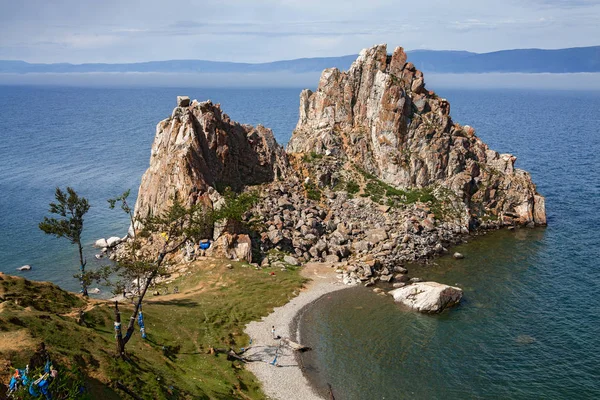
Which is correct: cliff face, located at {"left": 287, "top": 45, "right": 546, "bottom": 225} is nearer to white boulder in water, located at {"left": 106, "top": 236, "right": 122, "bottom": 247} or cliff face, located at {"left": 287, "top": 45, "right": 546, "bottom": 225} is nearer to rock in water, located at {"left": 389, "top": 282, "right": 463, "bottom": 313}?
rock in water, located at {"left": 389, "top": 282, "right": 463, "bottom": 313}

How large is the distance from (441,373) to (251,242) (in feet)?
130

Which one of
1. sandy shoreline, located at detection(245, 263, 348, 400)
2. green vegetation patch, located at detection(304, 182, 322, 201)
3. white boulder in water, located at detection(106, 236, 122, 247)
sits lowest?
sandy shoreline, located at detection(245, 263, 348, 400)

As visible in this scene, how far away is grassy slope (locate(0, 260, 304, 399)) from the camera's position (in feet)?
125

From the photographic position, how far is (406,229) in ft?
296

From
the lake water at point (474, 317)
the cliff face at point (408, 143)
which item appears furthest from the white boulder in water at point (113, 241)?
the cliff face at point (408, 143)

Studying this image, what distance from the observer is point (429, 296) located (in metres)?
67.2

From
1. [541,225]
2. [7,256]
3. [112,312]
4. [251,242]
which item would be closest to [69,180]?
[7,256]

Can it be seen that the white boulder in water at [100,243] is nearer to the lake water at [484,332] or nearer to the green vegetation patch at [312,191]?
the green vegetation patch at [312,191]

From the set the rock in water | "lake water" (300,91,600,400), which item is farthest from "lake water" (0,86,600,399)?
the rock in water

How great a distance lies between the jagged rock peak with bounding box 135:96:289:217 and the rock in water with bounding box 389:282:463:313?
1409 inches

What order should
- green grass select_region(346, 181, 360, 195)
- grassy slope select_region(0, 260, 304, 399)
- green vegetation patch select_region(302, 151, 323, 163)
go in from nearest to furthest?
grassy slope select_region(0, 260, 304, 399), green grass select_region(346, 181, 360, 195), green vegetation patch select_region(302, 151, 323, 163)

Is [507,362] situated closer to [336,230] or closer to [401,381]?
[401,381]

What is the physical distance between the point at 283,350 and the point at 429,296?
2297 cm

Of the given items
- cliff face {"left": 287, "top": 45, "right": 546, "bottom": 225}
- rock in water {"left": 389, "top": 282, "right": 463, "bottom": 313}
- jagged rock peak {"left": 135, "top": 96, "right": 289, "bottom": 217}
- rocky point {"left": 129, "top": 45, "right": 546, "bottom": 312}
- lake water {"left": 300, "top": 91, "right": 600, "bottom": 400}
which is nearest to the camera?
lake water {"left": 300, "top": 91, "right": 600, "bottom": 400}
